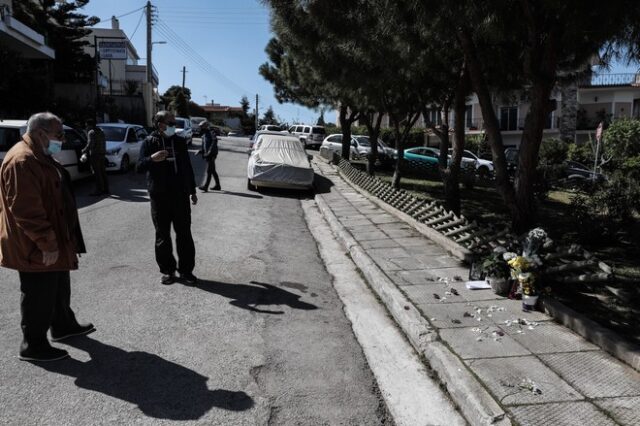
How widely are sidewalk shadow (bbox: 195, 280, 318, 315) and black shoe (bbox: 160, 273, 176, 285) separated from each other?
11.1 inches

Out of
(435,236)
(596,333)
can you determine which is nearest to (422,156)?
(435,236)

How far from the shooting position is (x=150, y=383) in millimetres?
3756

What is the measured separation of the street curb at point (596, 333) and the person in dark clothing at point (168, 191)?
148 inches

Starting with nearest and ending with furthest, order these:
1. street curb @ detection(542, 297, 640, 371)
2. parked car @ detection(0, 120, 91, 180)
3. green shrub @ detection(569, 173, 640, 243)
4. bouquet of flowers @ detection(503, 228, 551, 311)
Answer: street curb @ detection(542, 297, 640, 371), bouquet of flowers @ detection(503, 228, 551, 311), green shrub @ detection(569, 173, 640, 243), parked car @ detection(0, 120, 91, 180)

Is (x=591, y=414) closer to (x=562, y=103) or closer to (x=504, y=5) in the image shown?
(x=504, y=5)

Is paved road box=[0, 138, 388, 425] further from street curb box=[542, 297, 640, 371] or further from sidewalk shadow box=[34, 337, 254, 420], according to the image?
street curb box=[542, 297, 640, 371]

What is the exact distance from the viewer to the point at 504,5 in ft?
19.5

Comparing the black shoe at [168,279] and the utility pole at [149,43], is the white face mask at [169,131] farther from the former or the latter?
the utility pole at [149,43]

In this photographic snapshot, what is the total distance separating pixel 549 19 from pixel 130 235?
662cm

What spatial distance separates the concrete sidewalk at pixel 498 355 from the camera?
133 inches

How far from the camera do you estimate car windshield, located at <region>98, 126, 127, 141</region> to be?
1634 cm

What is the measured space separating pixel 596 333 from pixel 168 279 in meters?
4.27

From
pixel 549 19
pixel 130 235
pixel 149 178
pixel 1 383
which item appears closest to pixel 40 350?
pixel 1 383

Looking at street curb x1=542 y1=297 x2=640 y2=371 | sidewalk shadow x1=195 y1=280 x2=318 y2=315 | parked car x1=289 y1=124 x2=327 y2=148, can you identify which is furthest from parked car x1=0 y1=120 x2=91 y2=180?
parked car x1=289 y1=124 x2=327 y2=148
